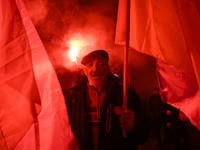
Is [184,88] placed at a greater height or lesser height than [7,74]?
lesser

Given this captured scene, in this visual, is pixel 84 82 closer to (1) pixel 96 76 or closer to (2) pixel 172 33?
(1) pixel 96 76

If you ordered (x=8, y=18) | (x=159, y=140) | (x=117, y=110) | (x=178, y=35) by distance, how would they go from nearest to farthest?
(x=178, y=35), (x=8, y=18), (x=117, y=110), (x=159, y=140)

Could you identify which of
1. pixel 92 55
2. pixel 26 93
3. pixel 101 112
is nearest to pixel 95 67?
pixel 92 55

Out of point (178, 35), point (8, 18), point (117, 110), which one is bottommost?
point (117, 110)

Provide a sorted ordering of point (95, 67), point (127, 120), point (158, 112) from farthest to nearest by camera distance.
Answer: point (158, 112) → point (95, 67) → point (127, 120)

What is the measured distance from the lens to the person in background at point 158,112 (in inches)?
67.4

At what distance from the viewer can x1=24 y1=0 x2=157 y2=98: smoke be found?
1.48m

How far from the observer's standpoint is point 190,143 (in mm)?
1559

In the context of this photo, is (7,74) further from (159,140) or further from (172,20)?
(159,140)

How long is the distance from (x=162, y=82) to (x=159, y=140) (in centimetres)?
95

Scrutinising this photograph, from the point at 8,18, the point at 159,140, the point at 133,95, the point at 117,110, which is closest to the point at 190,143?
the point at 159,140

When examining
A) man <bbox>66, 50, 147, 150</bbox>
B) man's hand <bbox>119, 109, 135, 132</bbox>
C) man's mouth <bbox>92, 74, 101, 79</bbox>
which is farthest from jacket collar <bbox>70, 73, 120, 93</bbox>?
man's hand <bbox>119, 109, 135, 132</bbox>

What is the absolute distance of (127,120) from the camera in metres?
1.20

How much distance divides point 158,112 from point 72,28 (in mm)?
1604
